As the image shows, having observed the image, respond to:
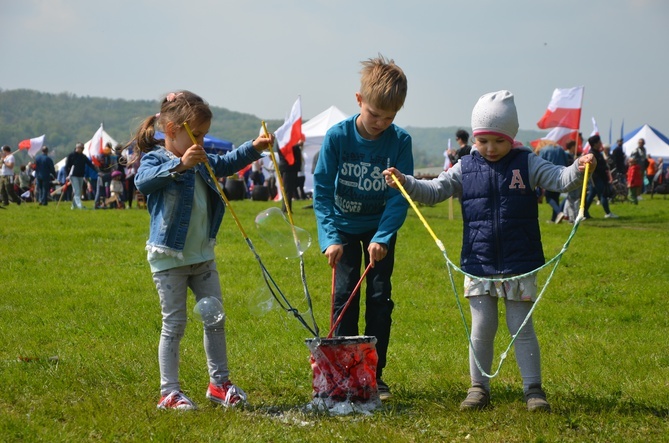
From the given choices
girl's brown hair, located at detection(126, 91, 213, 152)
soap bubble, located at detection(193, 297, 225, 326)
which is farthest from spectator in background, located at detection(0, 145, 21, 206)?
soap bubble, located at detection(193, 297, 225, 326)

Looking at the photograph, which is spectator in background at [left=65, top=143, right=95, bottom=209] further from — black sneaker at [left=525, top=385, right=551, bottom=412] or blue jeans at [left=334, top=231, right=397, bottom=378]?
black sneaker at [left=525, top=385, right=551, bottom=412]

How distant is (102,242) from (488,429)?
9829mm

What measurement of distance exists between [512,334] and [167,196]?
2048mm

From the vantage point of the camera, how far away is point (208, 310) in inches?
183

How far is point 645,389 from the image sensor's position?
505cm

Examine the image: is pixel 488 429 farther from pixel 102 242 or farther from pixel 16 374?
pixel 102 242

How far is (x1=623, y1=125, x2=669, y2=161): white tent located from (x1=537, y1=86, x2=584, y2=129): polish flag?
18198 millimetres

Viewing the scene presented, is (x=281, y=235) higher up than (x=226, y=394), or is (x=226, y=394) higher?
(x=281, y=235)

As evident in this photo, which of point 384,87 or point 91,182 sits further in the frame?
point 91,182

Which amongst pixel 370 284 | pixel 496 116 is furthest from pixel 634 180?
pixel 496 116

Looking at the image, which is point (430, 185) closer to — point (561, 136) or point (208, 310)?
point (208, 310)

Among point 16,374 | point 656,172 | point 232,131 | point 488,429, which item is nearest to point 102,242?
point 16,374

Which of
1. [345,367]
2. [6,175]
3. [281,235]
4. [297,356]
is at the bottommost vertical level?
[297,356]

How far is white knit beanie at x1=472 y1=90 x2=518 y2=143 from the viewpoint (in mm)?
4539
